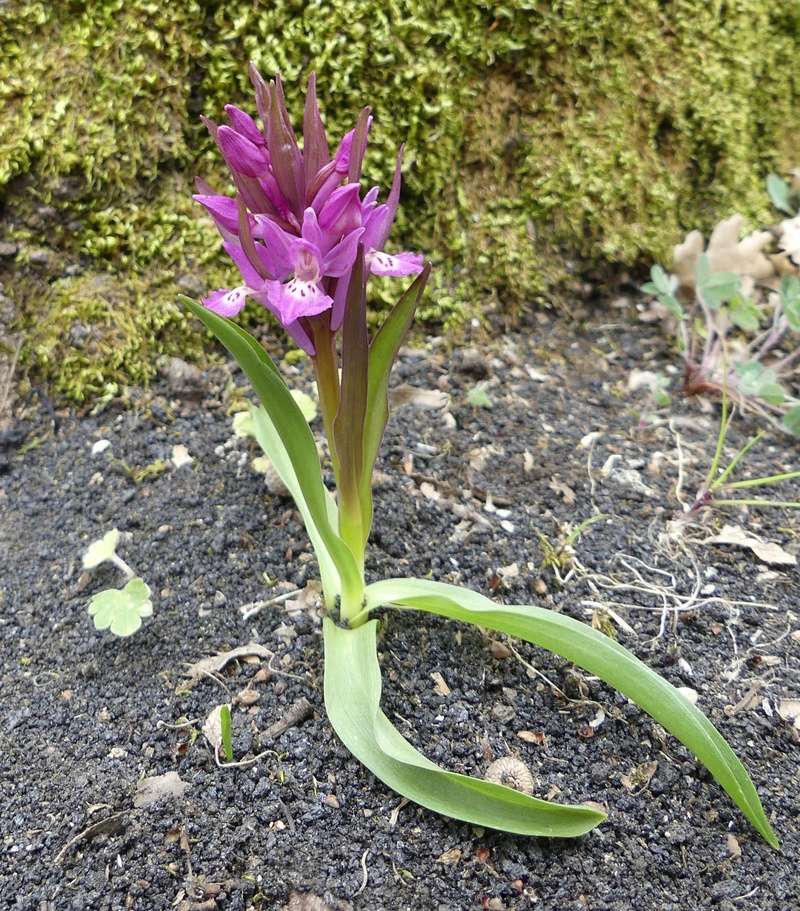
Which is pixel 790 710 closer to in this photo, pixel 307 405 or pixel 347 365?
pixel 347 365

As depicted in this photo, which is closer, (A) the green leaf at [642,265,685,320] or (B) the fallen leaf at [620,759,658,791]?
(B) the fallen leaf at [620,759,658,791]

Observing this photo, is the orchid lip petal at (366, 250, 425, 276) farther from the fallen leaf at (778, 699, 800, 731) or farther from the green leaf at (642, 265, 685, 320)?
the green leaf at (642, 265, 685, 320)

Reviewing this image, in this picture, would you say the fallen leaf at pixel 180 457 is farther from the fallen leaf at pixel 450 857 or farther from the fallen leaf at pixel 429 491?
the fallen leaf at pixel 450 857

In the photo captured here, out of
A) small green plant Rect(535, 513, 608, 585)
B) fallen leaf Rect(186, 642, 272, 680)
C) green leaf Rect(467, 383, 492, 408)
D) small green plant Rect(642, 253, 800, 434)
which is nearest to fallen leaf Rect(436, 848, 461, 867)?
fallen leaf Rect(186, 642, 272, 680)

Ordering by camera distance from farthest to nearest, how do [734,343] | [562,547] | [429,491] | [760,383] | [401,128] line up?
[734,343] < [401,128] < [760,383] < [429,491] < [562,547]

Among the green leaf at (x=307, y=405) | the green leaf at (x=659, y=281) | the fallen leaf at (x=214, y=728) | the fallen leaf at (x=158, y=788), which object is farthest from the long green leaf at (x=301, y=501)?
the green leaf at (x=659, y=281)

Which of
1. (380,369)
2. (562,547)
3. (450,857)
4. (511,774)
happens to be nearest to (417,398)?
(562,547)

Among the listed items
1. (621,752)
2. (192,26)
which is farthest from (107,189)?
(621,752)
